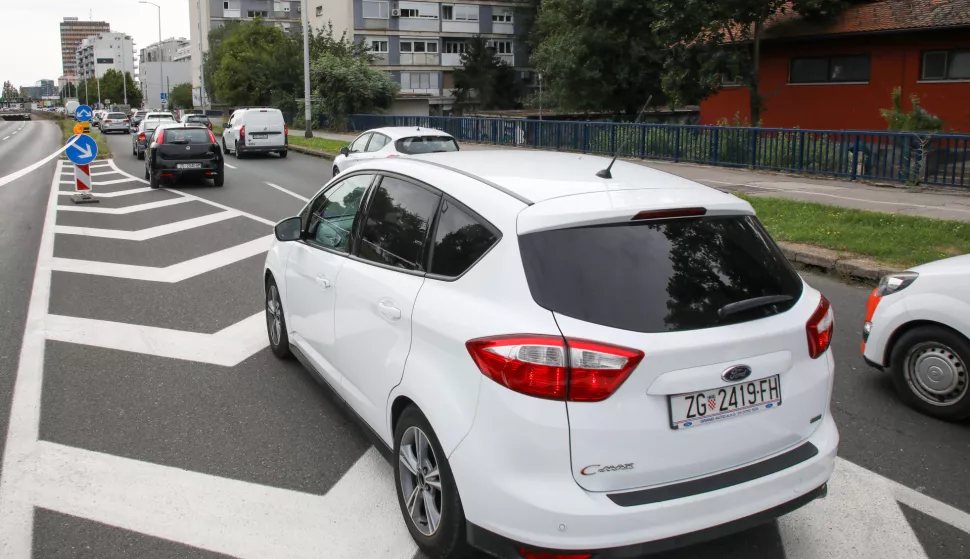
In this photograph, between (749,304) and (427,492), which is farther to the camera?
(427,492)

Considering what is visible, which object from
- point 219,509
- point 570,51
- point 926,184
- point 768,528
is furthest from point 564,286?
point 570,51

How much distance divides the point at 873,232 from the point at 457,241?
8964 mm

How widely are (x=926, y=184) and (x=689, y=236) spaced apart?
14975 mm

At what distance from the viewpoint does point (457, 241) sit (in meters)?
3.45

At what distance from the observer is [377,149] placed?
59.5 ft

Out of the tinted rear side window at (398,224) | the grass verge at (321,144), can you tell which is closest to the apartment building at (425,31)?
the grass verge at (321,144)

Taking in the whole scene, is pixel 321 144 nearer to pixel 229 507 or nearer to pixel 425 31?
pixel 229 507

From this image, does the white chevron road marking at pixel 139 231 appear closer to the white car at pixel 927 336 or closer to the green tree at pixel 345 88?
the white car at pixel 927 336

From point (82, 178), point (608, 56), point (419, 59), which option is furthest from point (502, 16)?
point (82, 178)

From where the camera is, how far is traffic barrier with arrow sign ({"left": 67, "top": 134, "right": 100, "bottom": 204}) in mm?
15203

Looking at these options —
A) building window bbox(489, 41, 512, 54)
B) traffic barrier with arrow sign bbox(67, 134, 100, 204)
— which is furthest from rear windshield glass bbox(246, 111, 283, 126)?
building window bbox(489, 41, 512, 54)

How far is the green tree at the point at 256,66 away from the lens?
54438mm

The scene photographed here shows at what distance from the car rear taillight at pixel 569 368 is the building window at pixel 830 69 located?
99.5ft

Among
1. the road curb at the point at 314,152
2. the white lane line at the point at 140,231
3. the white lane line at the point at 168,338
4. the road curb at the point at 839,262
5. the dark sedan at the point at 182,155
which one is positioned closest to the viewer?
the white lane line at the point at 168,338
